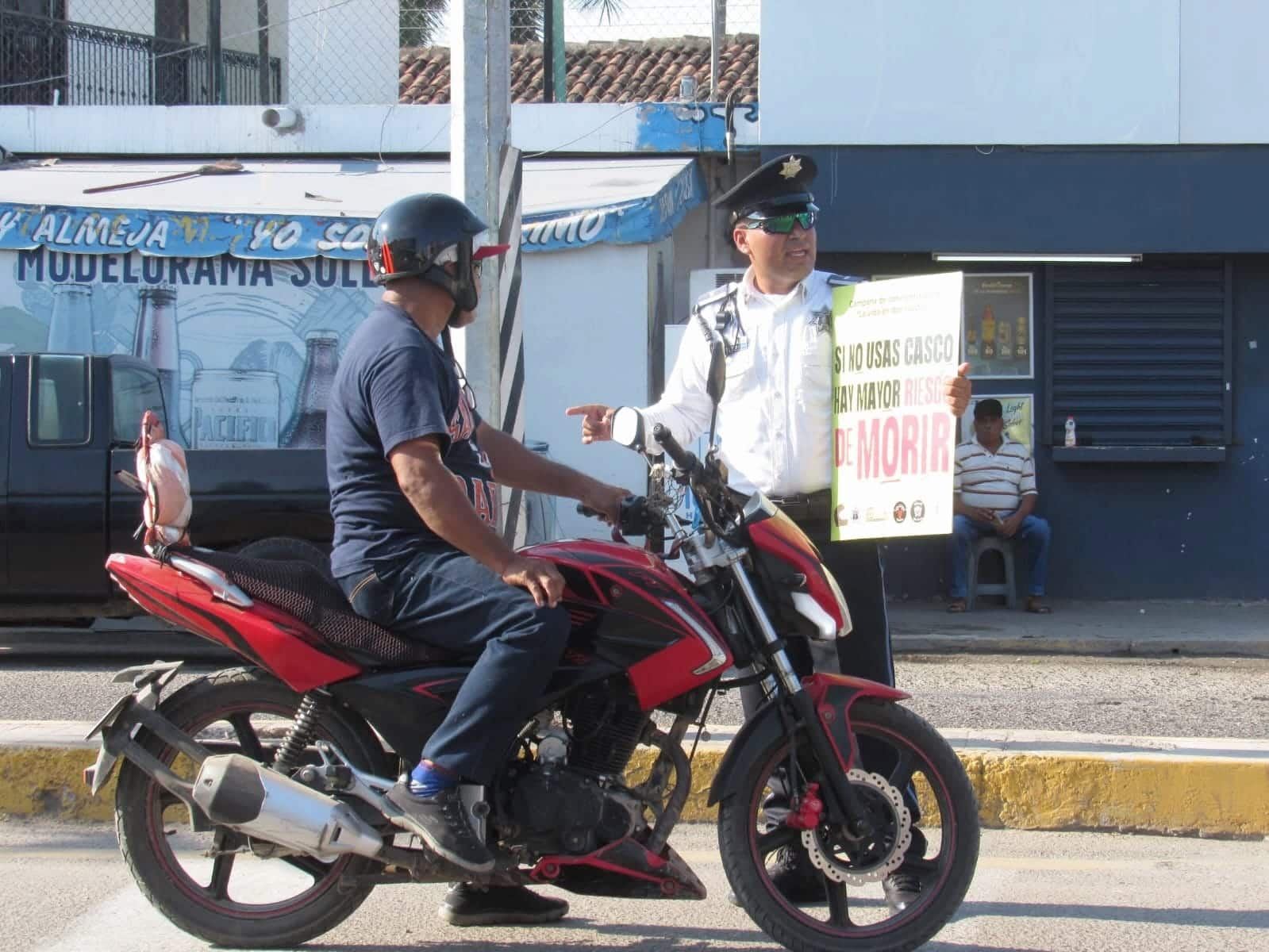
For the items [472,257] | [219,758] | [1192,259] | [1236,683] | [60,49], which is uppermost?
[60,49]

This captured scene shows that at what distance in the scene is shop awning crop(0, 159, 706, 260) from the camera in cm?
1153

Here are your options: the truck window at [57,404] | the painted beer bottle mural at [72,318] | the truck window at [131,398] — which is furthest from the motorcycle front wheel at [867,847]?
the painted beer bottle mural at [72,318]

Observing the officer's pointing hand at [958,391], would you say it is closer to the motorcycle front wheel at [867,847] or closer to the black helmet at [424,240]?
the motorcycle front wheel at [867,847]

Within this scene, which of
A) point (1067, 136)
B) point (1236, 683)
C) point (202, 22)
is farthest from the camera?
point (202, 22)

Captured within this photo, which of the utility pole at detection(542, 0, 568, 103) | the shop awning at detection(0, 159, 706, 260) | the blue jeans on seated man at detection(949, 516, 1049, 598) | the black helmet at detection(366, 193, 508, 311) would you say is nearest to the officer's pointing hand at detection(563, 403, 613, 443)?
the black helmet at detection(366, 193, 508, 311)

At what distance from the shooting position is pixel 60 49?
15750 millimetres

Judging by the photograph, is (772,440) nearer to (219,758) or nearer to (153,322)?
(219,758)

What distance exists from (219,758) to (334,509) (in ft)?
2.17

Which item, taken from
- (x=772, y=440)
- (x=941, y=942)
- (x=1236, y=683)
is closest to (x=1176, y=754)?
(x=941, y=942)

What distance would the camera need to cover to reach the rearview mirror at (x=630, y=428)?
3.82 m

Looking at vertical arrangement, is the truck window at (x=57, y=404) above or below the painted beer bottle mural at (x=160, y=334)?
below

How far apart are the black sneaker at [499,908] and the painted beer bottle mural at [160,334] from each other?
860 centimetres

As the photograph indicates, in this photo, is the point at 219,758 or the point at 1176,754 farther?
the point at 1176,754

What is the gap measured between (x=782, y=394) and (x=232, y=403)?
8.59m
